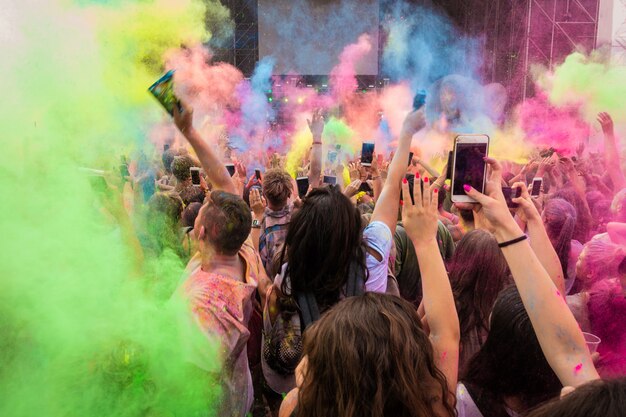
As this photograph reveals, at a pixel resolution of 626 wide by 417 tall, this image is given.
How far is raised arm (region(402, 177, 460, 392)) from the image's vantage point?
1.55 meters

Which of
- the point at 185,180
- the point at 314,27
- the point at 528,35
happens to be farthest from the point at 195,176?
the point at 314,27

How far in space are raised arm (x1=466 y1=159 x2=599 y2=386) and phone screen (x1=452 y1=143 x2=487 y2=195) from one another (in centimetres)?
36

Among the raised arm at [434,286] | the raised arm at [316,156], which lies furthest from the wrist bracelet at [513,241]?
the raised arm at [316,156]

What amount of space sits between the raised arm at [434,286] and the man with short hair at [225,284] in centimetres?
73

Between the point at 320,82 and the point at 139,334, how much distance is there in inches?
829

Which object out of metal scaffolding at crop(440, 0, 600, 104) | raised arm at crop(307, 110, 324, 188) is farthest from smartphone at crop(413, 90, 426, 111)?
metal scaffolding at crop(440, 0, 600, 104)

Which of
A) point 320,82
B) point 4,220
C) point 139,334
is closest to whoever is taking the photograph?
point 4,220

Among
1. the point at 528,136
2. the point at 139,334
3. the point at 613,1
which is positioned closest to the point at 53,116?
the point at 139,334

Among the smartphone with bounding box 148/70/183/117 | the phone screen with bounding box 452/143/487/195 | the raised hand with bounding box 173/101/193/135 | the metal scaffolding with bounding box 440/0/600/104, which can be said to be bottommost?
the phone screen with bounding box 452/143/487/195

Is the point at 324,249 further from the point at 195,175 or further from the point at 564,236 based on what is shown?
the point at 195,175

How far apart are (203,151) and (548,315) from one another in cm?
164

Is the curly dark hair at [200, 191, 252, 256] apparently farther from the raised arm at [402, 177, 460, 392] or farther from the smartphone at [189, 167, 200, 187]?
the smartphone at [189, 167, 200, 187]

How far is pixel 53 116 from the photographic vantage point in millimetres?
1306

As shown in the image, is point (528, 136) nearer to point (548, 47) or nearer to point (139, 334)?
point (548, 47)
